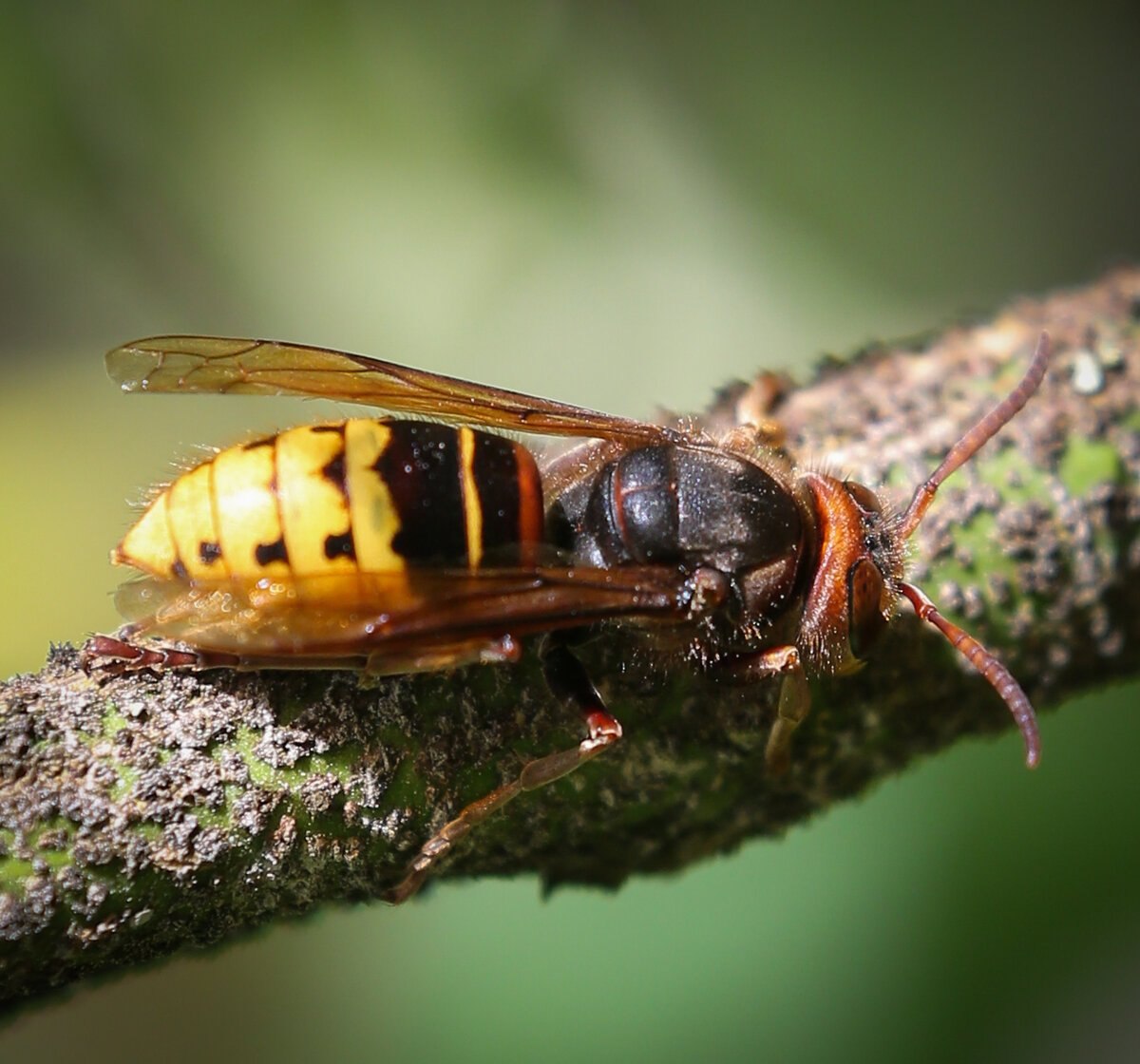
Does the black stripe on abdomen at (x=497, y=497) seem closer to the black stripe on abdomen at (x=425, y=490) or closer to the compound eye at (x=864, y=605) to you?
the black stripe on abdomen at (x=425, y=490)

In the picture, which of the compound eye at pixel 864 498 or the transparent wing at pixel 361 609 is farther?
the compound eye at pixel 864 498

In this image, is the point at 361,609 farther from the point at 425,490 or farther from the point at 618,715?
the point at 618,715

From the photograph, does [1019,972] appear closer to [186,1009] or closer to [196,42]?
[186,1009]

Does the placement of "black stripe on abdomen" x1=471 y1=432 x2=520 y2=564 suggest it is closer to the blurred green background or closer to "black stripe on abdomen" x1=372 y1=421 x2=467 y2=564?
"black stripe on abdomen" x1=372 y1=421 x2=467 y2=564

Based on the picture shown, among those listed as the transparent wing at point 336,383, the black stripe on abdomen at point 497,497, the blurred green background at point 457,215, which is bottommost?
the black stripe on abdomen at point 497,497

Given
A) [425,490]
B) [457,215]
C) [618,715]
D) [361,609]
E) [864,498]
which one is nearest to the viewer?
[361,609]

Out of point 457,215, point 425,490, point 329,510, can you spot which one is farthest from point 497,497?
point 457,215

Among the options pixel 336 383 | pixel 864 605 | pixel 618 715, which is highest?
pixel 336 383

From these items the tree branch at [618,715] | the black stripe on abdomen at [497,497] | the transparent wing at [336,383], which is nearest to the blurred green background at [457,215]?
the tree branch at [618,715]

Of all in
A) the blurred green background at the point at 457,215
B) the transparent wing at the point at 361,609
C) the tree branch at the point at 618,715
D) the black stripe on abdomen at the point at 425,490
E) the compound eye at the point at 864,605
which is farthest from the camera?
the blurred green background at the point at 457,215
